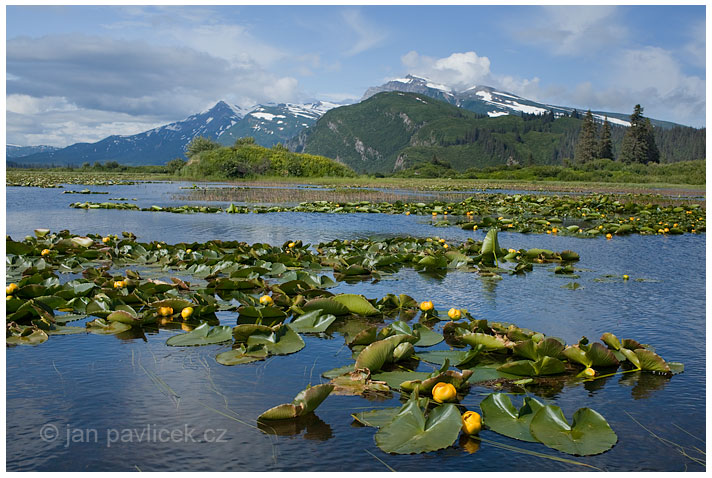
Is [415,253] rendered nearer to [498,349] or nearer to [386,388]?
[498,349]

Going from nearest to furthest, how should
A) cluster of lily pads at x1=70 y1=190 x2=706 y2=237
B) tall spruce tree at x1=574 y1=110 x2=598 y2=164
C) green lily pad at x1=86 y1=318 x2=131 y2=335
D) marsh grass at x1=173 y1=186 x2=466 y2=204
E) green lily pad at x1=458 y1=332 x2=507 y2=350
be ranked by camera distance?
green lily pad at x1=458 y1=332 x2=507 y2=350, green lily pad at x1=86 y1=318 x2=131 y2=335, cluster of lily pads at x1=70 y1=190 x2=706 y2=237, marsh grass at x1=173 y1=186 x2=466 y2=204, tall spruce tree at x1=574 y1=110 x2=598 y2=164

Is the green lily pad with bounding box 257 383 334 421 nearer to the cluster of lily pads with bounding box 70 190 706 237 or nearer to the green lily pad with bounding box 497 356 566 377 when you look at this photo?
the green lily pad with bounding box 497 356 566 377

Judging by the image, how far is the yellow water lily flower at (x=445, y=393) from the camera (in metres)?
3.92

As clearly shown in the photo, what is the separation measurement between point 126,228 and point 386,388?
44.4 feet

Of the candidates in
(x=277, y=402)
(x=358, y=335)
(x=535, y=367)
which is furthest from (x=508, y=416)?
(x=358, y=335)

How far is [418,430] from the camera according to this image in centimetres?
342

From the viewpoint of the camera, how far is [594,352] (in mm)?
4688

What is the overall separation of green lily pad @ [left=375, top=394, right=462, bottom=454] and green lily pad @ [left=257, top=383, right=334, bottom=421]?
0.51 m

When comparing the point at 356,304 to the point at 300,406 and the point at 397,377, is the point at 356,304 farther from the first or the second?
the point at 300,406

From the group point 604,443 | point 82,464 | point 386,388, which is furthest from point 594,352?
point 82,464

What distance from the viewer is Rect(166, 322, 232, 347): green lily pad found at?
5250mm

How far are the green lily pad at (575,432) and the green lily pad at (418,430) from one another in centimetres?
56

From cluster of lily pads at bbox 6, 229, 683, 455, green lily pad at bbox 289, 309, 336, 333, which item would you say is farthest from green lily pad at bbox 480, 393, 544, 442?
green lily pad at bbox 289, 309, 336, 333

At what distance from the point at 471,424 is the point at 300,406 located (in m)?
1.15
